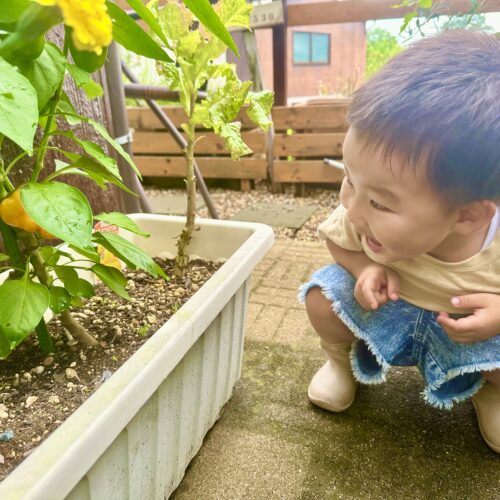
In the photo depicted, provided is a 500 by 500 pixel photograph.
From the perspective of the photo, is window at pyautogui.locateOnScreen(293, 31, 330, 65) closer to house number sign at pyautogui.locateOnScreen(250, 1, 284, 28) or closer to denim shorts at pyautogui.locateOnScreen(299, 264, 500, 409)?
house number sign at pyautogui.locateOnScreen(250, 1, 284, 28)

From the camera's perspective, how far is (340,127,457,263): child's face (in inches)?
28.1

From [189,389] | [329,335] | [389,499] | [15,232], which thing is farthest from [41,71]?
[389,499]

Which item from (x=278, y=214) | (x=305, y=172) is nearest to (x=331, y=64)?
(x=305, y=172)

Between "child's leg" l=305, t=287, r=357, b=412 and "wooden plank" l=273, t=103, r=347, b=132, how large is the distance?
220cm

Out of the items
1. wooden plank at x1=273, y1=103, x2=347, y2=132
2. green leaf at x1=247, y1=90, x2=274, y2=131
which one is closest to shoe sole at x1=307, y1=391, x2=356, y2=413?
green leaf at x1=247, y1=90, x2=274, y2=131

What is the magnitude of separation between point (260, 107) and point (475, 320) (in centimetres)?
58

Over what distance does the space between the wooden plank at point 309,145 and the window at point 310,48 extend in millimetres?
3681

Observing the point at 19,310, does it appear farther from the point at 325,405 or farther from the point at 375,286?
the point at 325,405

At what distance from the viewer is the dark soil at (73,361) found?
2.01ft

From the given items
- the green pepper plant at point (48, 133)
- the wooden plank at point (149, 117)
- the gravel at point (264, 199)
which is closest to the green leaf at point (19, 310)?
the green pepper plant at point (48, 133)

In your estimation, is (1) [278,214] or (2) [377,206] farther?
(1) [278,214]

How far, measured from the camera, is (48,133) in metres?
0.67

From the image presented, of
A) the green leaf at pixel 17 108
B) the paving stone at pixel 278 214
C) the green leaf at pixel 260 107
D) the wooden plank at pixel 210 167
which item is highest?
the green leaf at pixel 17 108

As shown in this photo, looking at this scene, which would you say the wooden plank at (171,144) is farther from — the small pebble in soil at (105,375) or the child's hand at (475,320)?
the small pebble in soil at (105,375)
